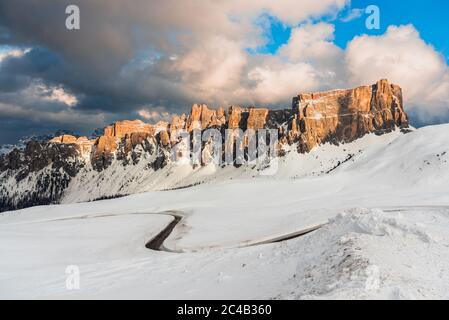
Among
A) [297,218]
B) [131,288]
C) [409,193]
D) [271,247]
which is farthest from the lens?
[409,193]

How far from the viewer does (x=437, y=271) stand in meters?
19.2

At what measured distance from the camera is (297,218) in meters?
54.3

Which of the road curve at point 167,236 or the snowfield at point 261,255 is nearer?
the snowfield at point 261,255

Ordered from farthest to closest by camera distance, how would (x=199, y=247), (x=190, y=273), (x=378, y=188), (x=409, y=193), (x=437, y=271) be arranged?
A: (x=378, y=188) < (x=409, y=193) < (x=199, y=247) < (x=190, y=273) < (x=437, y=271)

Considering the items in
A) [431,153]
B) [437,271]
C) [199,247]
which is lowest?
[199,247]

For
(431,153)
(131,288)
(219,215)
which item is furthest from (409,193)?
(131,288)

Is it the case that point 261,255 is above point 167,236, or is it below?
above

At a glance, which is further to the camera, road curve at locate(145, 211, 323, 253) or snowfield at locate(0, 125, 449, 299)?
road curve at locate(145, 211, 323, 253)

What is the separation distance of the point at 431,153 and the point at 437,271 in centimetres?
7484

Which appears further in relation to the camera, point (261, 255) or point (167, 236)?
point (167, 236)
